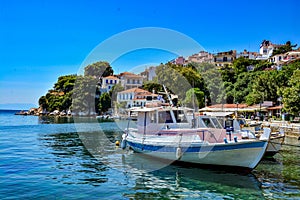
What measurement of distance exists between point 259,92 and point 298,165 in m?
44.8

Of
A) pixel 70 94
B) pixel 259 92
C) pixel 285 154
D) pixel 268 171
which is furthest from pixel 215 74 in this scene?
pixel 268 171

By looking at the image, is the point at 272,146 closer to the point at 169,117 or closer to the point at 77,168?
the point at 169,117

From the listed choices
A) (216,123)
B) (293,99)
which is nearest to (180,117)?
(216,123)

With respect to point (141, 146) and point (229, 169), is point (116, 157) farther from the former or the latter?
point (229, 169)

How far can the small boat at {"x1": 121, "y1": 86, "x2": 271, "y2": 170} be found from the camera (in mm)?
15078

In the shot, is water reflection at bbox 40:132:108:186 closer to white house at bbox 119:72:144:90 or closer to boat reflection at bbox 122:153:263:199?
boat reflection at bbox 122:153:263:199

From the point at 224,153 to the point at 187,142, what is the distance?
83.1 inches

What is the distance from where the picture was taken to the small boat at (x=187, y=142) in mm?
15078

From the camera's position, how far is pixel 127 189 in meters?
13.2

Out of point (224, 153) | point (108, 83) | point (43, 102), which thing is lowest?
point (224, 153)

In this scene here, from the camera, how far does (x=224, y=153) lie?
15.3 metres

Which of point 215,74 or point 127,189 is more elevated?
point 215,74

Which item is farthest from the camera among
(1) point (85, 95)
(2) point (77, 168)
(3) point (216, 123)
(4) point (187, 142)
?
(1) point (85, 95)

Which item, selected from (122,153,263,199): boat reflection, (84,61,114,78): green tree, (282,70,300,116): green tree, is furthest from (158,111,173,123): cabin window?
(84,61,114,78): green tree
